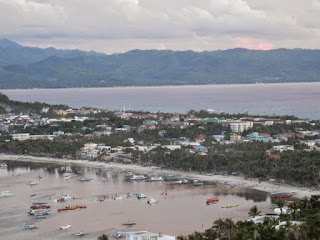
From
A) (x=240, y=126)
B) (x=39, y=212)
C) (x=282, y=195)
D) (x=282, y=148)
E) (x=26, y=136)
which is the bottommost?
(x=39, y=212)

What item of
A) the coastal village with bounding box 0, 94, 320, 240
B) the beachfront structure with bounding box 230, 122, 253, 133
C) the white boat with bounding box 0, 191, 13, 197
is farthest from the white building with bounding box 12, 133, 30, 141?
the white boat with bounding box 0, 191, 13, 197

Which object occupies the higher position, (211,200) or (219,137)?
(219,137)

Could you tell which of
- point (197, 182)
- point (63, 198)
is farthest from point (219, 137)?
point (63, 198)

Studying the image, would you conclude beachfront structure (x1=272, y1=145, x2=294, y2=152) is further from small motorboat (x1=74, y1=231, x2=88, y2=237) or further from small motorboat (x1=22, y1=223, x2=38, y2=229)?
small motorboat (x1=22, y1=223, x2=38, y2=229)

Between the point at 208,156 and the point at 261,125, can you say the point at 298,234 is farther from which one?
the point at 261,125

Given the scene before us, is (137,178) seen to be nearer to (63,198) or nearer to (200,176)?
(200,176)

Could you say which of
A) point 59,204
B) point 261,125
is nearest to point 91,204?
point 59,204
